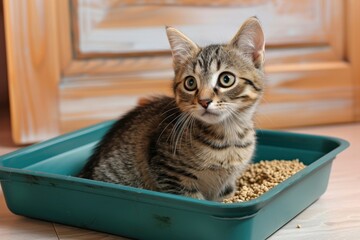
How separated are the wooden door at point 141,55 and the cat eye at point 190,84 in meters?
0.72

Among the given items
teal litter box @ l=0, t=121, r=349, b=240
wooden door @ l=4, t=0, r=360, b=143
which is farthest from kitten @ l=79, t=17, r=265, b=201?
wooden door @ l=4, t=0, r=360, b=143

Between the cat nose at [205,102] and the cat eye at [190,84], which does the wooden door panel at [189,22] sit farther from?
the cat nose at [205,102]

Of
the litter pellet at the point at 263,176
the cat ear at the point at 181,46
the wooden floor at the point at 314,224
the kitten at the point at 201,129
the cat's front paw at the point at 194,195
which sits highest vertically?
the cat ear at the point at 181,46

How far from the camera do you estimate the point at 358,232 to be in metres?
1.46

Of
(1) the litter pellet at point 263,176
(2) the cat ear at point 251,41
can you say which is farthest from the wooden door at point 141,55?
(2) the cat ear at point 251,41

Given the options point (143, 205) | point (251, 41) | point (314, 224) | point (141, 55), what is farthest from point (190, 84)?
point (141, 55)

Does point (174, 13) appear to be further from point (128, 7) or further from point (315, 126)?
point (315, 126)

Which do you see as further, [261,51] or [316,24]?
[316,24]

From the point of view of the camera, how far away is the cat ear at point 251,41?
1502mm

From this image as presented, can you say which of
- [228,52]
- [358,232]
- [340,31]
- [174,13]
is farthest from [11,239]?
[340,31]

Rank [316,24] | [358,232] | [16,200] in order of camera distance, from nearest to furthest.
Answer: [358,232], [16,200], [316,24]

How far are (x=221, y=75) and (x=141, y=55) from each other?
2.94 feet

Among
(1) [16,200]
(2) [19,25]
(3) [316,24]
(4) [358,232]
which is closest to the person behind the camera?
(4) [358,232]

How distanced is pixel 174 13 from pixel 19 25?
56 cm
